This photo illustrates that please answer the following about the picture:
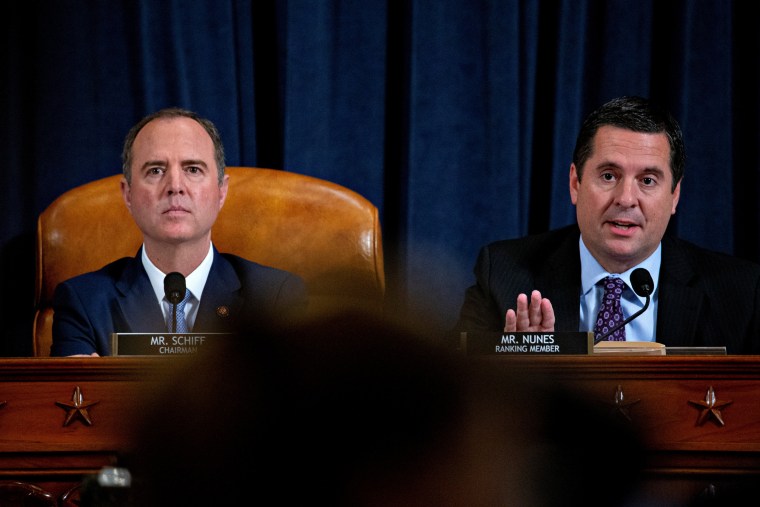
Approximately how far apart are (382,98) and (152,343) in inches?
65.0

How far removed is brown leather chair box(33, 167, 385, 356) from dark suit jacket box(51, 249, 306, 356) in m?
0.27

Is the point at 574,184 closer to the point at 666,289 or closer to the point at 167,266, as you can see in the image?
the point at 666,289

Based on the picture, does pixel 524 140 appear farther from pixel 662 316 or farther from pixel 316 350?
pixel 316 350

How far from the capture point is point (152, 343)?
1736 millimetres

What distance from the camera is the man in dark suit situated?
234 centimetres

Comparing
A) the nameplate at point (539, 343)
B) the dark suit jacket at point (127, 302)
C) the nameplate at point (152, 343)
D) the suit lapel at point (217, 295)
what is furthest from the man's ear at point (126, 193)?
the nameplate at point (539, 343)

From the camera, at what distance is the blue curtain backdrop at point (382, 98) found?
10.3 feet

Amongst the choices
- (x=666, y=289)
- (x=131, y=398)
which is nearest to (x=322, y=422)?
(x=131, y=398)

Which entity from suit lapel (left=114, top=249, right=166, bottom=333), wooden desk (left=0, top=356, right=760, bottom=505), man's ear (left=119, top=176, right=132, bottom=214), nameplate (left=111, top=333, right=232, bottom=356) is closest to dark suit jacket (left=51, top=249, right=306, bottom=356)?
suit lapel (left=114, top=249, right=166, bottom=333)

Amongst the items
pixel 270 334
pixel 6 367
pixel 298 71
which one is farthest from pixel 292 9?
pixel 270 334

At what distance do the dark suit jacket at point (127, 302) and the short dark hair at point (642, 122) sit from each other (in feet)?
3.02

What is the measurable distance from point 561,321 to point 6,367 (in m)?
1.32

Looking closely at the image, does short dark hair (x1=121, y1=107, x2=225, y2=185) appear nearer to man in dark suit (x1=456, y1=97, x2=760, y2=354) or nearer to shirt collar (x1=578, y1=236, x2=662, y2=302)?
man in dark suit (x1=456, y1=97, x2=760, y2=354)

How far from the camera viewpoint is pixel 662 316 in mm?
2320
